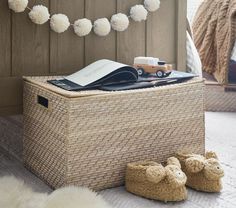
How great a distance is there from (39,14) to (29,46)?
129 millimetres

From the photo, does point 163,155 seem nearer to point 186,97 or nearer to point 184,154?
point 184,154

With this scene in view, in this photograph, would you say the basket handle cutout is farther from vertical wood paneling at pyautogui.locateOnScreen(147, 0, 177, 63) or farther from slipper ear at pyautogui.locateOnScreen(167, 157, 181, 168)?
vertical wood paneling at pyautogui.locateOnScreen(147, 0, 177, 63)

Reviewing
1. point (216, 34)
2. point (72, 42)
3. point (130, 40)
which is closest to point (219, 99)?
point (216, 34)

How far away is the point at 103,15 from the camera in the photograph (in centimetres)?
165

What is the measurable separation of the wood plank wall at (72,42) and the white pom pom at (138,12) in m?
0.04

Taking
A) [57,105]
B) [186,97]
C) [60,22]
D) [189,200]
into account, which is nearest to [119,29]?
[60,22]

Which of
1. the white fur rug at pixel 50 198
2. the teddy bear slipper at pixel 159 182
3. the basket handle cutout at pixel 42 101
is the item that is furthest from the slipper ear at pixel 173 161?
the basket handle cutout at pixel 42 101

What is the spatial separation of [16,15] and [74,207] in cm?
74

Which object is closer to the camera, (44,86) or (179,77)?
(44,86)

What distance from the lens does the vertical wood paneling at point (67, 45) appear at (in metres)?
1.56

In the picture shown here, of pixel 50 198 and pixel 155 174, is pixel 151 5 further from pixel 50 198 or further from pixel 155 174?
pixel 50 198

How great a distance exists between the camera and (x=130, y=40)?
173cm

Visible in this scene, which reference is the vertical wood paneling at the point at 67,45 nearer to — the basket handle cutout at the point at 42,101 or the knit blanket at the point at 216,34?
the basket handle cutout at the point at 42,101

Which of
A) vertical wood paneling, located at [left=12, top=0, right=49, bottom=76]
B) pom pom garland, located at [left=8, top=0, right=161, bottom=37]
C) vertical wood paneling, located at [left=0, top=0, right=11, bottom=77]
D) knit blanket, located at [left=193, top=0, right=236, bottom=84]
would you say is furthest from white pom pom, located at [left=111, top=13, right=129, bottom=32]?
knit blanket, located at [left=193, top=0, right=236, bottom=84]
